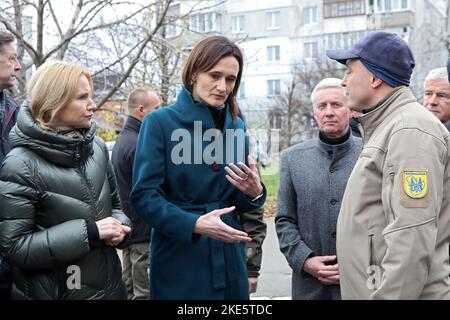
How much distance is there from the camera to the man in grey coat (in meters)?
3.34

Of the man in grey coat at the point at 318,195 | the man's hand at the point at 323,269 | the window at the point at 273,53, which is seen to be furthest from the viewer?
the window at the point at 273,53

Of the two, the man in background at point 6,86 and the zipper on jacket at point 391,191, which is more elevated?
the man in background at point 6,86

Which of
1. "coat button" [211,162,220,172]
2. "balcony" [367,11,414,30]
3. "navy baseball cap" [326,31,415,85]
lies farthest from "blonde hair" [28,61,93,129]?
"balcony" [367,11,414,30]

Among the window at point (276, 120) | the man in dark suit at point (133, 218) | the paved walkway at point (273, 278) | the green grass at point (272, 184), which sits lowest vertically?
the green grass at point (272, 184)

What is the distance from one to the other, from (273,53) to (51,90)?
138 ft

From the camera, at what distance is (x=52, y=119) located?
2752mm

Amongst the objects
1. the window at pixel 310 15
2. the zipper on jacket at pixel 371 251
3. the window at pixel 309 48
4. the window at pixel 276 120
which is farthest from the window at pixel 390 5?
the zipper on jacket at pixel 371 251

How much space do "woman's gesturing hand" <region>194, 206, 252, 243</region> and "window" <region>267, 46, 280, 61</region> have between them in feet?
138

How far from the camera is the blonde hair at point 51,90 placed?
2.76 metres

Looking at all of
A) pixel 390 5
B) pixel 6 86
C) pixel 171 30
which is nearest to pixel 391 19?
pixel 390 5

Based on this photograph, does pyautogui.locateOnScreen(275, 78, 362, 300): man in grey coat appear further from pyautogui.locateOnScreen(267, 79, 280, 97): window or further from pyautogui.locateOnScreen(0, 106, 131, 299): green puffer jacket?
pyautogui.locateOnScreen(267, 79, 280, 97): window

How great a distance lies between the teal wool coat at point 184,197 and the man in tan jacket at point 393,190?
2.09 ft

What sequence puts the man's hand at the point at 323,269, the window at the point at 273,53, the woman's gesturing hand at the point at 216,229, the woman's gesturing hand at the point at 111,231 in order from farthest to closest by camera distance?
1. the window at the point at 273,53
2. the man's hand at the point at 323,269
3. the woman's gesturing hand at the point at 111,231
4. the woman's gesturing hand at the point at 216,229

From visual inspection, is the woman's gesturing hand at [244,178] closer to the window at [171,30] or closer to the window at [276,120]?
the window at [171,30]
